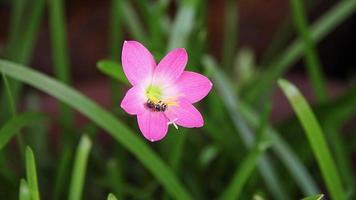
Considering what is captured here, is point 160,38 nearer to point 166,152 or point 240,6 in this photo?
point 166,152

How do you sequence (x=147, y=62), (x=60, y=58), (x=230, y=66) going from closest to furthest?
(x=147, y=62), (x=60, y=58), (x=230, y=66)

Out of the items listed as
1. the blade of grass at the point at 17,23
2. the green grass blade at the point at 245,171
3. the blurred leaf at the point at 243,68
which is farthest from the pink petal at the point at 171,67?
the blurred leaf at the point at 243,68

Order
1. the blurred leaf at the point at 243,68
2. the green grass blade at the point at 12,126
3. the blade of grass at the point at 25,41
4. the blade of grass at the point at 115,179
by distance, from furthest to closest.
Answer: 1. the blurred leaf at the point at 243,68
2. the blade of grass at the point at 25,41
3. the blade of grass at the point at 115,179
4. the green grass blade at the point at 12,126

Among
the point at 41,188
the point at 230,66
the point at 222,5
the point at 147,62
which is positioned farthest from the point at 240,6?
the point at 147,62

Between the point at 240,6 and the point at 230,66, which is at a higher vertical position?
the point at 240,6

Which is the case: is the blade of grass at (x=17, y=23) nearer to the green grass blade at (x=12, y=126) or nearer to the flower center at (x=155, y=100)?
the green grass blade at (x=12, y=126)

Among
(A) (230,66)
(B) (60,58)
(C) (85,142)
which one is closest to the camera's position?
(C) (85,142)

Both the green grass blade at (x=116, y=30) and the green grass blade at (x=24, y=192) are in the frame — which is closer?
the green grass blade at (x=24, y=192)

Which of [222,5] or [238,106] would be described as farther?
[222,5]

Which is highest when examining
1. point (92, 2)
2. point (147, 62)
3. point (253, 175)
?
point (92, 2)
